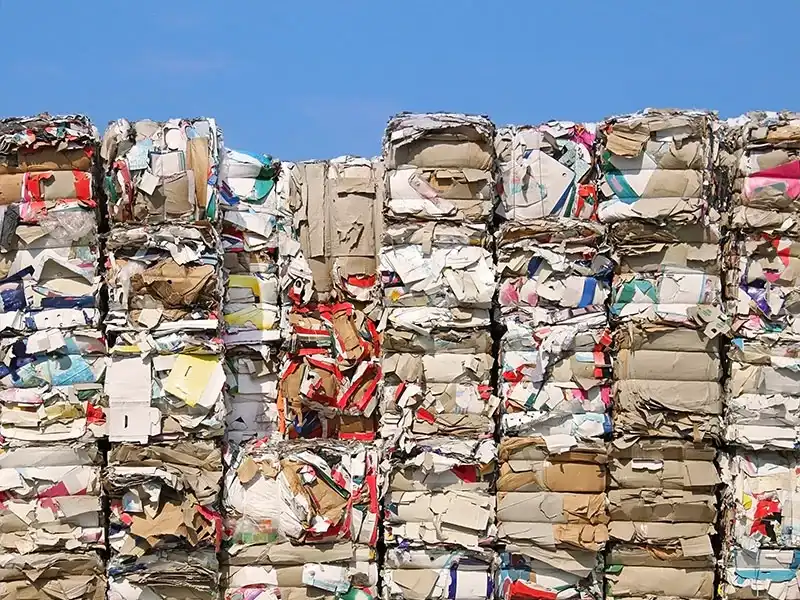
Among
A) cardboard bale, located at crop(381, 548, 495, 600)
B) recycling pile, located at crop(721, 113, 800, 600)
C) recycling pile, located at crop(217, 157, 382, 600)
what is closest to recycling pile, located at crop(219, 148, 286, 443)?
recycling pile, located at crop(217, 157, 382, 600)

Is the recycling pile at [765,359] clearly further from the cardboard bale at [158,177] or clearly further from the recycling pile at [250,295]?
the cardboard bale at [158,177]

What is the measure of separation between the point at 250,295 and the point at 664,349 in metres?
2.14

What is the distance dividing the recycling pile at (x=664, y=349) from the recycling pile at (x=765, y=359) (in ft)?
0.37

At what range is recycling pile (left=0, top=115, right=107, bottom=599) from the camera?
4.60 meters

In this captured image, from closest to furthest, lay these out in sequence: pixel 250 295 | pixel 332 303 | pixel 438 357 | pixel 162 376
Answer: pixel 162 376, pixel 438 357, pixel 250 295, pixel 332 303

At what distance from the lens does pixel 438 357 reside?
465 centimetres

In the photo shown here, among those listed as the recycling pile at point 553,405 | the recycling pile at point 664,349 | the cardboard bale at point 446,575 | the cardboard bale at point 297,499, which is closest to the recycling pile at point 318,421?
the cardboard bale at point 297,499

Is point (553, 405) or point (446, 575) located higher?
point (553, 405)

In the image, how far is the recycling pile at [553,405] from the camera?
4.59 metres

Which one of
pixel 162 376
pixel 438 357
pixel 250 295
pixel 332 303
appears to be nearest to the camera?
→ pixel 162 376

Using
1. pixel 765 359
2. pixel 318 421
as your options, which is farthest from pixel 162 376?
pixel 765 359

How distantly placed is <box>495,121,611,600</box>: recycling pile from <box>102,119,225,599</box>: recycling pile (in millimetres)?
1448

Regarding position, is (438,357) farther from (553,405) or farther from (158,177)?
(158,177)

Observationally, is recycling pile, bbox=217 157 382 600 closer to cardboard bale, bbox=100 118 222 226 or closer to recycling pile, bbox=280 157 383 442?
recycling pile, bbox=280 157 383 442
